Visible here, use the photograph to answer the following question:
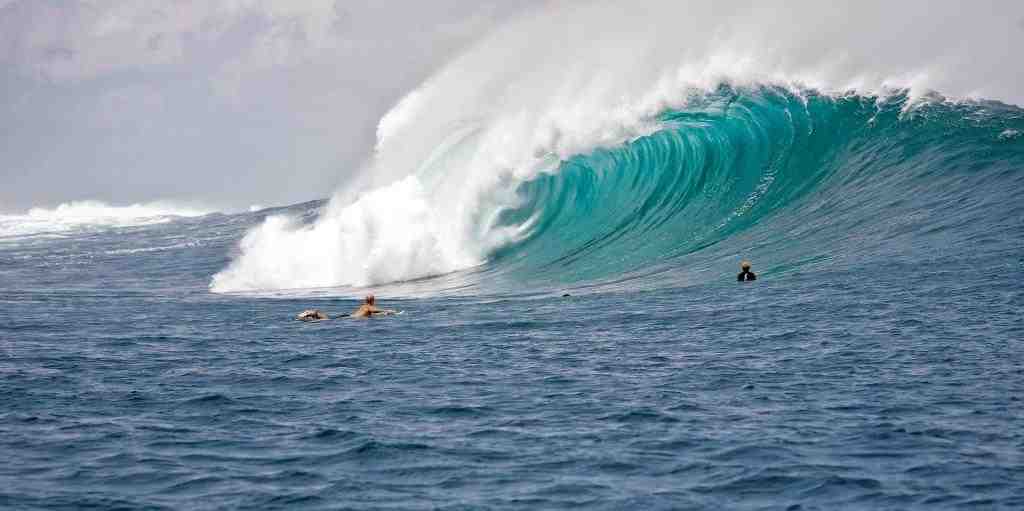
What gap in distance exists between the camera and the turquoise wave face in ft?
75.9

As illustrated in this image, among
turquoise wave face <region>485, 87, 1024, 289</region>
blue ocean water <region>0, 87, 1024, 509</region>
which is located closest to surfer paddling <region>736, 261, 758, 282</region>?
blue ocean water <region>0, 87, 1024, 509</region>

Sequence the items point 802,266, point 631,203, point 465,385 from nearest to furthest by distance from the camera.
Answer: point 465,385 < point 802,266 < point 631,203

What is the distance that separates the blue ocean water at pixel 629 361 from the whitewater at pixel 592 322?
0.19 feet

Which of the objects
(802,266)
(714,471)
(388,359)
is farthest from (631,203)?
(714,471)

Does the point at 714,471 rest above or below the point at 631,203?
below

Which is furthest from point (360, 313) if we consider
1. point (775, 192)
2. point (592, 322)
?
point (775, 192)

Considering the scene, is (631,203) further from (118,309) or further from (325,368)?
(325,368)

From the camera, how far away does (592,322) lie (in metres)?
17.7

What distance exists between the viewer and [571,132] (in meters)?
32.9

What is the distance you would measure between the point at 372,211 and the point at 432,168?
3.50 m

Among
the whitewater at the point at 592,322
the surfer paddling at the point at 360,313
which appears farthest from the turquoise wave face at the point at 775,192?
the surfer paddling at the point at 360,313

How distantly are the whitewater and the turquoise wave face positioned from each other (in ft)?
0.35

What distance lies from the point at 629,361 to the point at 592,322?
386cm

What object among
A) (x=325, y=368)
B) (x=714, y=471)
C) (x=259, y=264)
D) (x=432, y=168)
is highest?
(x=432, y=168)
